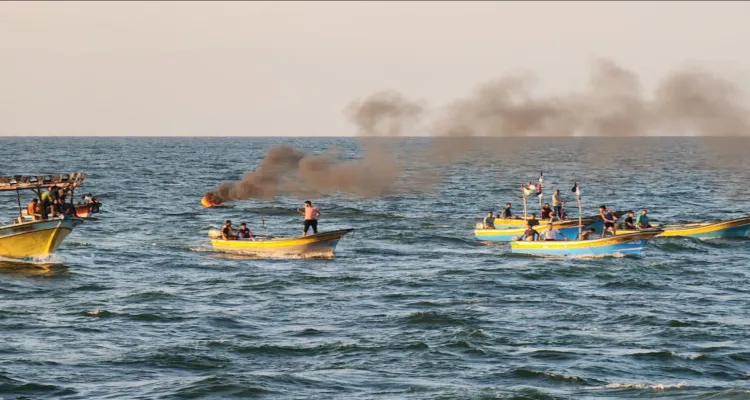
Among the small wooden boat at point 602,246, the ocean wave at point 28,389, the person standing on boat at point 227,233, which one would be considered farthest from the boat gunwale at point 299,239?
the ocean wave at point 28,389

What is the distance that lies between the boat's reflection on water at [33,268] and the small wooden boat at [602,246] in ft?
72.7

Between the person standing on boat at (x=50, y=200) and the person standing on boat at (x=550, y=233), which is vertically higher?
the person standing on boat at (x=50, y=200)

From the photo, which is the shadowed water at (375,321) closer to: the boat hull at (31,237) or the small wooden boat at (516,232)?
the boat hull at (31,237)

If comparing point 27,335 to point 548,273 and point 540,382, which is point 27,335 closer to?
point 540,382

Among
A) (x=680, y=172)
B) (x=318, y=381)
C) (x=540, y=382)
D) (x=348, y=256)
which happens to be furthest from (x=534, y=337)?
(x=680, y=172)

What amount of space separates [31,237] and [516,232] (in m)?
24.9

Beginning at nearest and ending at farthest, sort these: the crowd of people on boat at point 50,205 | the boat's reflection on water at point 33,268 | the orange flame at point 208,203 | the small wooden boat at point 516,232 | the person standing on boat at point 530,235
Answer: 1. the boat's reflection on water at point 33,268
2. the crowd of people on boat at point 50,205
3. the person standing on boat at point 530,235
4. the small wooden boat at point 516,232
5. the orange flame at point 208,203

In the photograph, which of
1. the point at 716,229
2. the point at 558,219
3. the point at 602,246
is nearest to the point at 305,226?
the point at 602,246

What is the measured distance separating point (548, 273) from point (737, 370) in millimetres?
17707

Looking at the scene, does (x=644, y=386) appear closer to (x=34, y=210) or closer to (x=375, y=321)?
(x=375, y=321)

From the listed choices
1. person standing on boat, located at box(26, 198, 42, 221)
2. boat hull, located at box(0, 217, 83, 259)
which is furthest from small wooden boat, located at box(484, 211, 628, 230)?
person standing on boat, located at box(26, 198, 42, 221)

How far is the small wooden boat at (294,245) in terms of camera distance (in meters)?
51.3

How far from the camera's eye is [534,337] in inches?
1347

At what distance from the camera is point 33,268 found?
4797 cm
